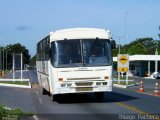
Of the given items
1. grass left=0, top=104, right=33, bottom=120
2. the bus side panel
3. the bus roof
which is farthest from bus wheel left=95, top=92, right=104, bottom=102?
grass left=0, top=104, right=33, bottom=120

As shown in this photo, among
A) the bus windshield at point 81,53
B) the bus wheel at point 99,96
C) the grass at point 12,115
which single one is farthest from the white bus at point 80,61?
the grass at point 12,115

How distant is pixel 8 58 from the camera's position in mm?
183375

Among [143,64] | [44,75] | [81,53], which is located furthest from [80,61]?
[143,64]

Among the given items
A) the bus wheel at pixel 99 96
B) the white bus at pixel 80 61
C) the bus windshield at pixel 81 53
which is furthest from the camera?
the bus wheel at pixel 99 96

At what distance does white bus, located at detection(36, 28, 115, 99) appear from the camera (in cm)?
2225

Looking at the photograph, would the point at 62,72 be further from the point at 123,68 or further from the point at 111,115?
the point at 123,68

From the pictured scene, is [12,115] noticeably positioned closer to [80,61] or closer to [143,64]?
[80,61]

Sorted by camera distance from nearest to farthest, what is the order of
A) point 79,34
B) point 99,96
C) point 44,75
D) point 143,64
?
point 79,34 → point 99,96 → point 44,75 → point 143,64

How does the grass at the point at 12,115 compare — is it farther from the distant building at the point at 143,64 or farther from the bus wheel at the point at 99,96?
the distant building at the point at 143,64

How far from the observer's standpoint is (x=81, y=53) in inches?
886

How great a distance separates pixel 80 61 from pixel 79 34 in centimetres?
144

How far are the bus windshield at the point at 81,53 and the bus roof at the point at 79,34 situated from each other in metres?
0.20

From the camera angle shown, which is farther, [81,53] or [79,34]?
[79,34]

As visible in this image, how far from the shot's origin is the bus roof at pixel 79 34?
2297 centimetres
